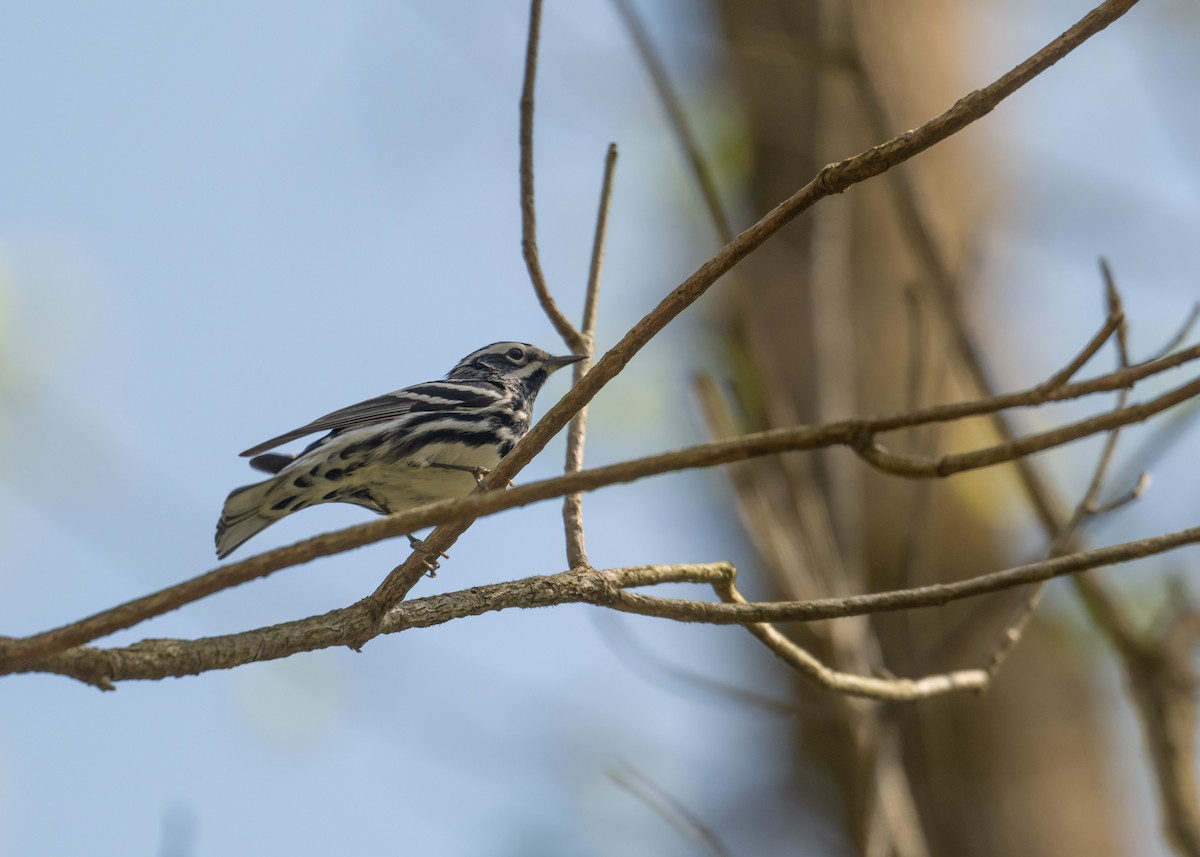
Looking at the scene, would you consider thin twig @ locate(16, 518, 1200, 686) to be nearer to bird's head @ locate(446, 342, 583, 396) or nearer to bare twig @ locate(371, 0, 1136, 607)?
bare twig @ locate(371, 0, 1136, 607)

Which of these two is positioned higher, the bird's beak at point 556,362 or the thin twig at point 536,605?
the bird's beak at point 556,362

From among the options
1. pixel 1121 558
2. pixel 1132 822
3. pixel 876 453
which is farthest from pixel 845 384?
pixel 876 453

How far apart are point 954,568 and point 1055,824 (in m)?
1.55

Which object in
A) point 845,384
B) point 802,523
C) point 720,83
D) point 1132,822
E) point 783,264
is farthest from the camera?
point 720,83

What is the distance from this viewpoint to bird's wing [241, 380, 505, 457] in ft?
16.6

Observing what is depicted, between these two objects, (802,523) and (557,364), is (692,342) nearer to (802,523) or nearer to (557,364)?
(557,364)

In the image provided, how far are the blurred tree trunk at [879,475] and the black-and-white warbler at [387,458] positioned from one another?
1.14m

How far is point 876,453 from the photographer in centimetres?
215

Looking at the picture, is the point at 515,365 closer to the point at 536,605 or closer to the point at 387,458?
the point at 387,458

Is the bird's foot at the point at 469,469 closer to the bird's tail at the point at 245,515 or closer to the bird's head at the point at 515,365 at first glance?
the bird's tail at the point at 245,515

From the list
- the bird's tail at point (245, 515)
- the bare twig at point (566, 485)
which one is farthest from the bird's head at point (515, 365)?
the bare twig at point (566, 485)

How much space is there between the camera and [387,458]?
5020 mm

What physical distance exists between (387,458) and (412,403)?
1.26 ft

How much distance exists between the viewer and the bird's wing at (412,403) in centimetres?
507
